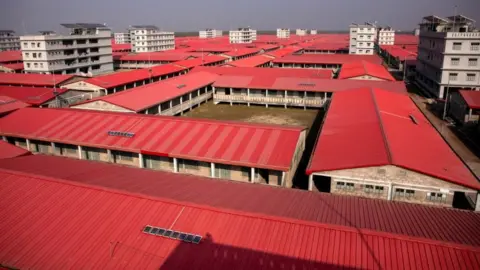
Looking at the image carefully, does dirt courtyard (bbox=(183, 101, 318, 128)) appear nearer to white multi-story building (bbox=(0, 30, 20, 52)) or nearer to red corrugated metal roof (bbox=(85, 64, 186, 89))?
red corrugated metal roof (bbox=(85, 64, 186, 89))

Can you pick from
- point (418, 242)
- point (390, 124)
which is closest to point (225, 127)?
point (390, 124)

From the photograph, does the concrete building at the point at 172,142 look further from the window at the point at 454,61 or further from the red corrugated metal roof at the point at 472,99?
the window at the point at 454,61

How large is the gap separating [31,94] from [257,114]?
31.5m

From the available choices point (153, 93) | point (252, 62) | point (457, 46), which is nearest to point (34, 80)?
point (153, 93)

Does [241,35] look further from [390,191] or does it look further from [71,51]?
[390,191]

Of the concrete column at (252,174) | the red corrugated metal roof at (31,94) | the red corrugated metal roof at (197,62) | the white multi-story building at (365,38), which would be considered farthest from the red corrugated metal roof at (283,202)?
the white multi-story building at (365,38)

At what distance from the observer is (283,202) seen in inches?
739

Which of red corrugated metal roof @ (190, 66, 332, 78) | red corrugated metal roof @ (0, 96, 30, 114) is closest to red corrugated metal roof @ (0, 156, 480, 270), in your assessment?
red corrugated metal roof @ (0, 96, 30, 114)

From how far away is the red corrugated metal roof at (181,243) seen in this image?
44.1ft

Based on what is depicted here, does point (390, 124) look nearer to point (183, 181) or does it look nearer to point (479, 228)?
point (479, 228)

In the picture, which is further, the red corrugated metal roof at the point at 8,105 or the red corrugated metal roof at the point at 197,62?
the red corrugated metal roof at the point at 197,62

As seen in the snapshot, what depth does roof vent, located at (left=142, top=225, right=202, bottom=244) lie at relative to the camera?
48.7 ft

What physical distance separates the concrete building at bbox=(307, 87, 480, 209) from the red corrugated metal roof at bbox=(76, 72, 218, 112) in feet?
73.0

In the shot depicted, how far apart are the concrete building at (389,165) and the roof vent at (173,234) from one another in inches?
404
